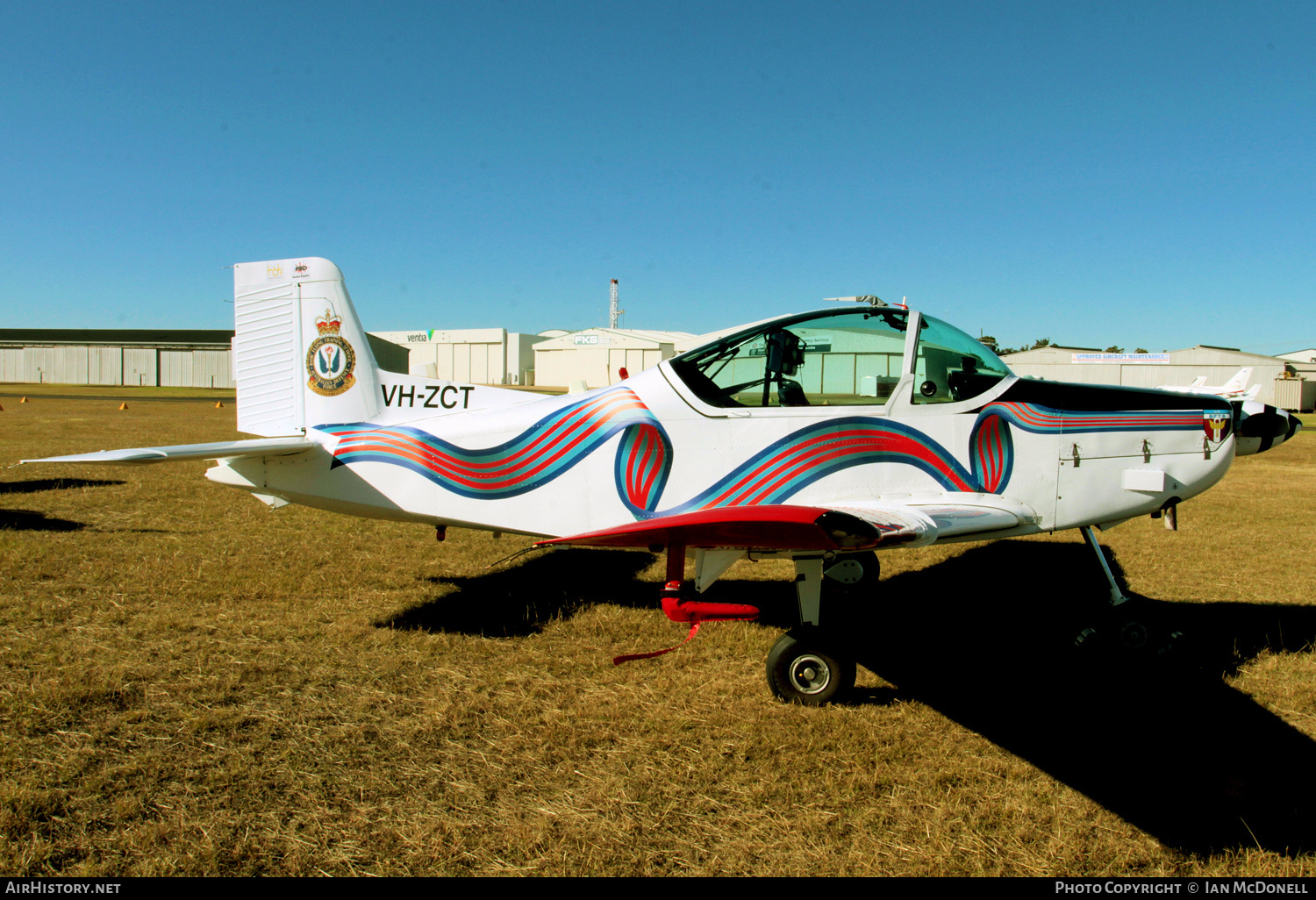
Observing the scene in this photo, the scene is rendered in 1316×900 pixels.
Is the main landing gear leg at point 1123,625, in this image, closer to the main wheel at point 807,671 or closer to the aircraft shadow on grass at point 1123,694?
the aircraft shadow on grass at point 1123,694

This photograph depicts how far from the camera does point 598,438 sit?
4.68 metres

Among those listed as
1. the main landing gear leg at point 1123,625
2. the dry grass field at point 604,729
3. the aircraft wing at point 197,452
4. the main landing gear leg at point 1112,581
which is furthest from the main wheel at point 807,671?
the aircraft wing at point 197,452

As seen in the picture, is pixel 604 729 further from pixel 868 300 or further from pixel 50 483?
pixel 50 483

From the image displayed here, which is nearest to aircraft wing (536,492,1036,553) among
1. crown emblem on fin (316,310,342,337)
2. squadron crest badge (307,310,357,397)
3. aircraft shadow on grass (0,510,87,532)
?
squadron crest badge (307,310,357,397)

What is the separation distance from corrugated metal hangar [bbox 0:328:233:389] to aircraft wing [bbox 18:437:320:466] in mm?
64618

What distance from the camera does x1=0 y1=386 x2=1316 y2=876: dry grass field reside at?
282cm

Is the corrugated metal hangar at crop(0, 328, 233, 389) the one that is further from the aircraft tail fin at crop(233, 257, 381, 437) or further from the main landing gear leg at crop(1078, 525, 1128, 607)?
the main landing gear leg at crop(1078, 525, 1128, 607)

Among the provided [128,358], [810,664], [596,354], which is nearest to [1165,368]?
[596,354]

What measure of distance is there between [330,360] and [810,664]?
431 cm

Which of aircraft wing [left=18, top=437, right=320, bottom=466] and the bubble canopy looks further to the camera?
the bubble canopy

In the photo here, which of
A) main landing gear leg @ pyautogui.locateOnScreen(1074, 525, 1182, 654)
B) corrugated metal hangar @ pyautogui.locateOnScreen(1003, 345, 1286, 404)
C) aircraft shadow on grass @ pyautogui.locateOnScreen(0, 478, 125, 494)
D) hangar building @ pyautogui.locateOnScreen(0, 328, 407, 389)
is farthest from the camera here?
hangar building @ pyautogui.locateOnScreen(0, 328, 407, 389)

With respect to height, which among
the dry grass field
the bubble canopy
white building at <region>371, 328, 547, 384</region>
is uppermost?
white building at <region>371, 328, 547, 384</region>

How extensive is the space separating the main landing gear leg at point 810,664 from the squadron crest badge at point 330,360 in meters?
3.84

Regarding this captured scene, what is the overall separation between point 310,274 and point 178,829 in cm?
430
